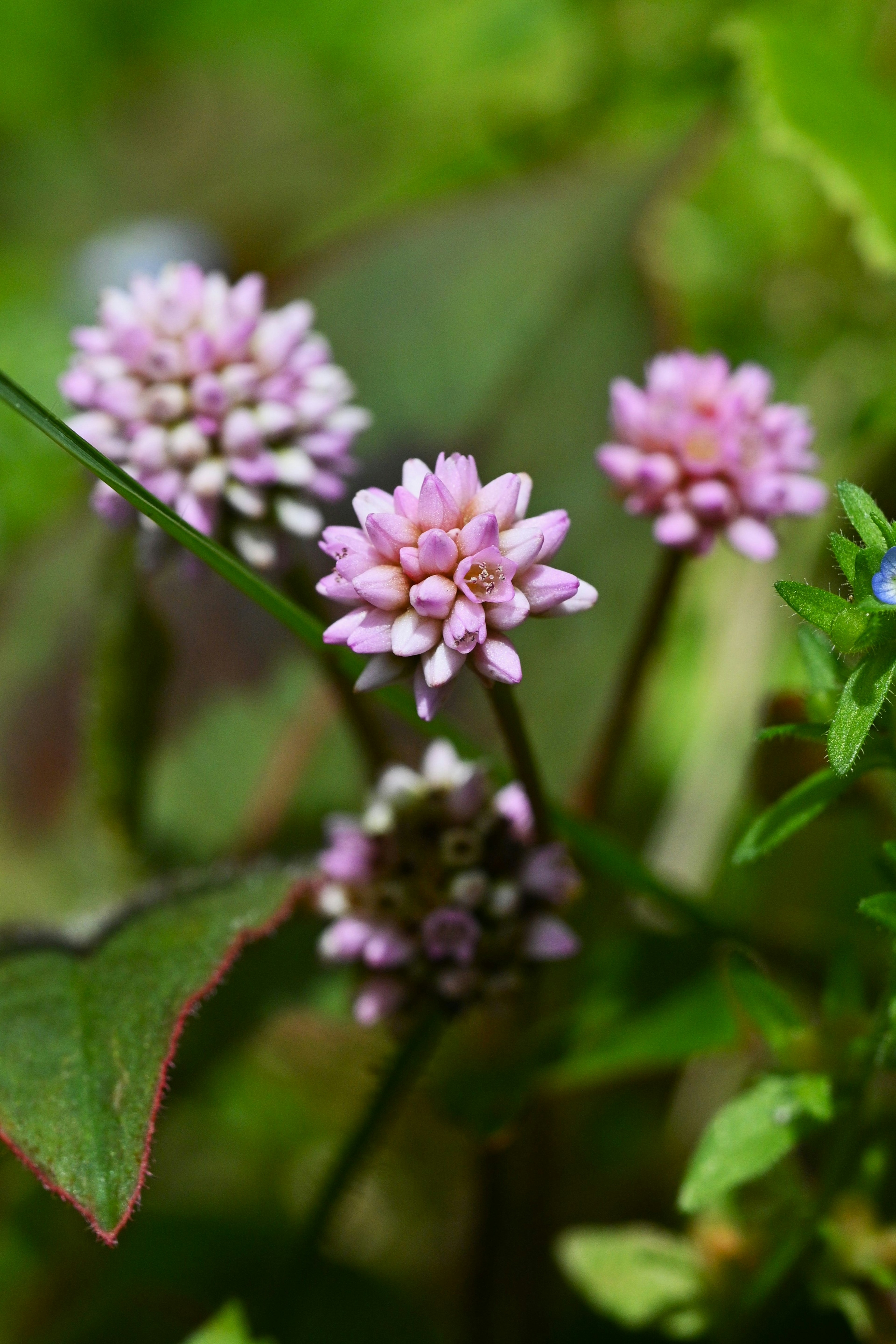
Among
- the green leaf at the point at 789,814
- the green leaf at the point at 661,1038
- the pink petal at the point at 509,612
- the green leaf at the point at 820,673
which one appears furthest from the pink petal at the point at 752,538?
the green leaf at the point at 661,1038

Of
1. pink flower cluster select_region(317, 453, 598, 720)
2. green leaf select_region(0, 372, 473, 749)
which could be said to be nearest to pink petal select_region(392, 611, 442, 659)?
pink flower cluster select_region(317, 453, 598, 720)

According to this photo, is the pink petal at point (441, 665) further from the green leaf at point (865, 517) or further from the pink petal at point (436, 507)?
the green leaf at point (865, 517)

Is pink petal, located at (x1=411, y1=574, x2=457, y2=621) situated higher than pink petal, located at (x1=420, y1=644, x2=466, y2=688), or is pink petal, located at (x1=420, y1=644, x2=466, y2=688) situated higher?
pink petal, located at (x1=411, y1=574, x2=457, y2=621)

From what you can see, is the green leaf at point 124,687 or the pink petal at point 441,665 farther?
the green leaf at point 124,687

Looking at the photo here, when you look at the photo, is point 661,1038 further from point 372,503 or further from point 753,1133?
point 372,503

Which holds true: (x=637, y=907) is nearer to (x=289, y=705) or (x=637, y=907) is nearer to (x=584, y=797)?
(x=584, y=797)

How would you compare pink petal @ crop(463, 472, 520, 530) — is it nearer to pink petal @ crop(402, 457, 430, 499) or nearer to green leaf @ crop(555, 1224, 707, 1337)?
pink petal @ crop(402, 457, 430, 499)

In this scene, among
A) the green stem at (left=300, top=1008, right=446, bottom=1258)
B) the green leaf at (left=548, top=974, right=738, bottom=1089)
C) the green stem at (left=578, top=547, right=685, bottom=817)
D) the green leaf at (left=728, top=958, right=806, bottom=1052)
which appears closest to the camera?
the green leaf at (left=728, top=958, right=806, bottom=1052)

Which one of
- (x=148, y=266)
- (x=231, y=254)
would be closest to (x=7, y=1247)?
(x=148, y=266)
